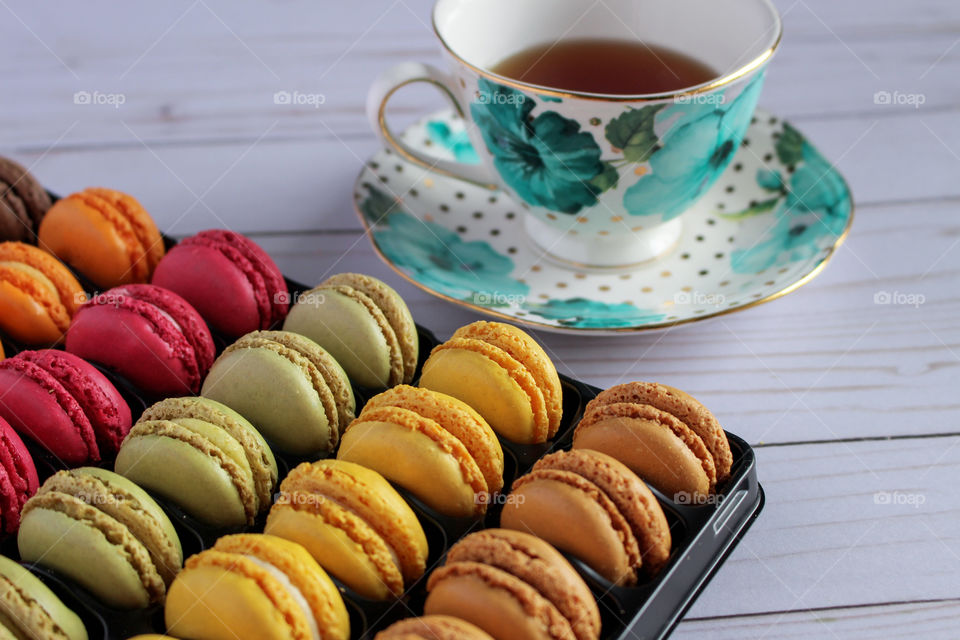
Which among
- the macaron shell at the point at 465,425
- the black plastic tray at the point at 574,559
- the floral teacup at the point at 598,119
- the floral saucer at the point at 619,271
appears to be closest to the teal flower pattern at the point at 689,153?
the floral teacup at the point at 598,119

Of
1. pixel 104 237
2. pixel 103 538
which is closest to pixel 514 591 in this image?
pixel 103 538

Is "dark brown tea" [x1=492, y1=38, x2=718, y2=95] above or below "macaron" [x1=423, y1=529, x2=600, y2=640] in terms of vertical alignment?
above

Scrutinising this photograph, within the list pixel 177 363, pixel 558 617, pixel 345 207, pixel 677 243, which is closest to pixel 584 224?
pixel 677 243

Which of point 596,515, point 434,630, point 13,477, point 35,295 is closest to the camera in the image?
point 434,630

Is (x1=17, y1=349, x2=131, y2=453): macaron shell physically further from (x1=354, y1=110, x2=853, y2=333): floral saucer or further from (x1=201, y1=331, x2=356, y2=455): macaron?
(x1=354, y1=110, x2=853, y2=333): floral saucer

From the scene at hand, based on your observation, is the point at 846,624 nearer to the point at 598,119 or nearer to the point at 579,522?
the point at 579,522

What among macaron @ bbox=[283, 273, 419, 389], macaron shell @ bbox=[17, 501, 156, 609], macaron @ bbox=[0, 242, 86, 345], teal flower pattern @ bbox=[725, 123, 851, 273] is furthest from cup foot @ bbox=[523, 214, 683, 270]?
macaron shell @ bbox=[17, 501, 156, 609]
